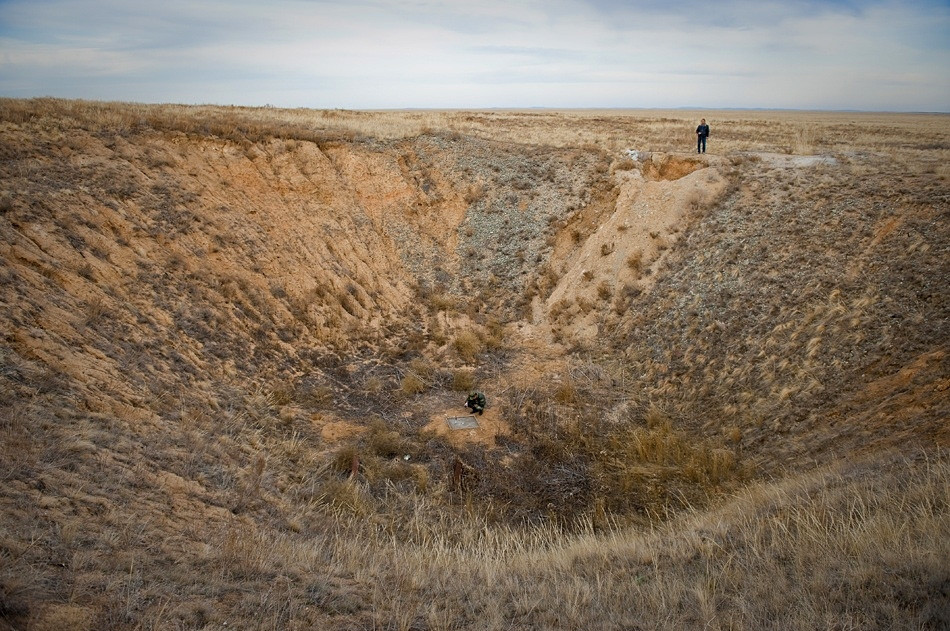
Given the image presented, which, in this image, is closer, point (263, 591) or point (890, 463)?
point (263, 591)

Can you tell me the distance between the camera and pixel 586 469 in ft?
34.0

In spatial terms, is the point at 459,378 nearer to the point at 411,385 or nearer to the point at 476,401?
the point at 411,385

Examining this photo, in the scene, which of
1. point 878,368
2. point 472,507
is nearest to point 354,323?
point 472,507

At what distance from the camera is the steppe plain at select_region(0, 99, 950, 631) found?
4766mm

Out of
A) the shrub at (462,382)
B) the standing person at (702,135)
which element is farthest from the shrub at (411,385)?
the standing person at (702,135)

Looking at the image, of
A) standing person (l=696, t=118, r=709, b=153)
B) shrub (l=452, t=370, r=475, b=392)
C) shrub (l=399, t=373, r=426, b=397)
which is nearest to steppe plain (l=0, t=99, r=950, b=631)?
shrub (l=399, t=373, r=426, b=397)

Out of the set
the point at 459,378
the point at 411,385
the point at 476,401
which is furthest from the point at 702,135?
the point at 411,385

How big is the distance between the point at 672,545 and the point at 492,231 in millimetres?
13780

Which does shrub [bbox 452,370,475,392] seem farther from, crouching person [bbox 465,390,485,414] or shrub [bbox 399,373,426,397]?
crouching person [bbox 465,390,485,414]

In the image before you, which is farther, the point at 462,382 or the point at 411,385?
the point at 462,382

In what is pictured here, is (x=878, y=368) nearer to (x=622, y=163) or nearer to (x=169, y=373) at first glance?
(x=622, y=163)

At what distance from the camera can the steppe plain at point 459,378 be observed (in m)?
4.77

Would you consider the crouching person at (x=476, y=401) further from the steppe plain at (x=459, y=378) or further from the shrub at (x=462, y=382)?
the shrub at (x=462, y=382)

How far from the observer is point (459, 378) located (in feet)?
43.7
